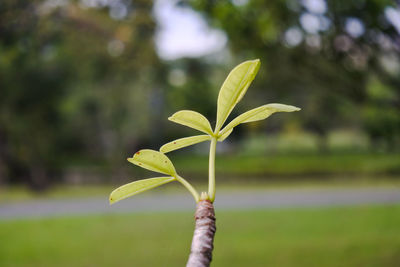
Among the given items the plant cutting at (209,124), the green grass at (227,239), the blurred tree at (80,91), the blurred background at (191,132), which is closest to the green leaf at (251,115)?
the plant cutting at (209,124)

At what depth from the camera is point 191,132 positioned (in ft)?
52.4

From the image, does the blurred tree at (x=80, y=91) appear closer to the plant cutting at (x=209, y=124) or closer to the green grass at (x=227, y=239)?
the green grass at (x=227, y=239)

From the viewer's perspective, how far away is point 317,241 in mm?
6066

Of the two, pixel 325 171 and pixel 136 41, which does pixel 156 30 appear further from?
pixel 325 171

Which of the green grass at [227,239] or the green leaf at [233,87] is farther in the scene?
the green grass at [227,239]

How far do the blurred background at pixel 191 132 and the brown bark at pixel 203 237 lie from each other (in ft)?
10.2

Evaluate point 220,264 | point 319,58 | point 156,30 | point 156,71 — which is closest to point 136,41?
point 156,30

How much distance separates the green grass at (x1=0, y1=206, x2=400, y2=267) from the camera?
5.31m

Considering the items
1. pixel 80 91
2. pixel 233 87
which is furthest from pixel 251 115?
pixel 80 91

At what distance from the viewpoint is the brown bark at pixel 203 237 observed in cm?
47

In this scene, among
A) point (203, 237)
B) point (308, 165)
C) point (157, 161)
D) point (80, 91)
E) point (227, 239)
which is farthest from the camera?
point (308, 165)

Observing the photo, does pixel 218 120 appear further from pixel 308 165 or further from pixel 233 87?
pixel 308 165

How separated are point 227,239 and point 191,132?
978 centimetres

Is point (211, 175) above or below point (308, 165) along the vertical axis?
below
